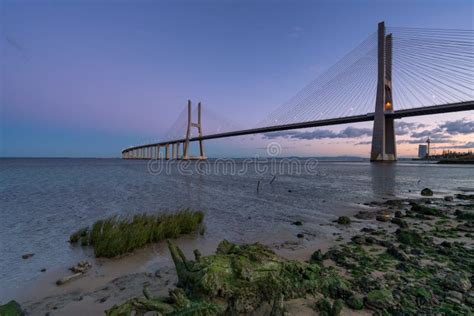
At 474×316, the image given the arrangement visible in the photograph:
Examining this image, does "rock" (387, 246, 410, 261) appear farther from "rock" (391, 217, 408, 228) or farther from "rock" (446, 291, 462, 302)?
"rock" (391, 217, 408, 228)

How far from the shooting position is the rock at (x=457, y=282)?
3.25 m

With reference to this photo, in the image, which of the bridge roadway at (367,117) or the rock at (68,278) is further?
the bridge roadway at (367,117)

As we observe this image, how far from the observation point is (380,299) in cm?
296

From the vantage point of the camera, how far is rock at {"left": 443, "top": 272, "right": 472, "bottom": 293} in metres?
3.25

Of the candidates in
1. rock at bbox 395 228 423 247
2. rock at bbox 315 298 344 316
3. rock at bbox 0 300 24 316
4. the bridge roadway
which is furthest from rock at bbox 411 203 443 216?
the bridge roadway

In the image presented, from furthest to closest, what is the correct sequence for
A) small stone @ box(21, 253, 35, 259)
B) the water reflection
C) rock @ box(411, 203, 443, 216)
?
the water reflection → rock @ box(411, 203, 443, 216) → small stone @ box(21, 253, 35, 259)

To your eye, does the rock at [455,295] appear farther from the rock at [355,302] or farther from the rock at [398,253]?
the rock at [398,253]

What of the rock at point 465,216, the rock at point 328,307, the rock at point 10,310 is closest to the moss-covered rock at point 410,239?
the rock at point 328,307

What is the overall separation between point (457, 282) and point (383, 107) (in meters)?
47.1

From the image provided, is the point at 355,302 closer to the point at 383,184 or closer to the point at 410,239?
the point at 410,239

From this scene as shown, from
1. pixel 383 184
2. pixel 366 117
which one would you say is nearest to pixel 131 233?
pixel 383 184

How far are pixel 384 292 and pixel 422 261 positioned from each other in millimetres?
1902

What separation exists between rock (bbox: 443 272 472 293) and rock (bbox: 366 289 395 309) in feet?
3.15

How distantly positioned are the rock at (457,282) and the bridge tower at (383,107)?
4498cm
